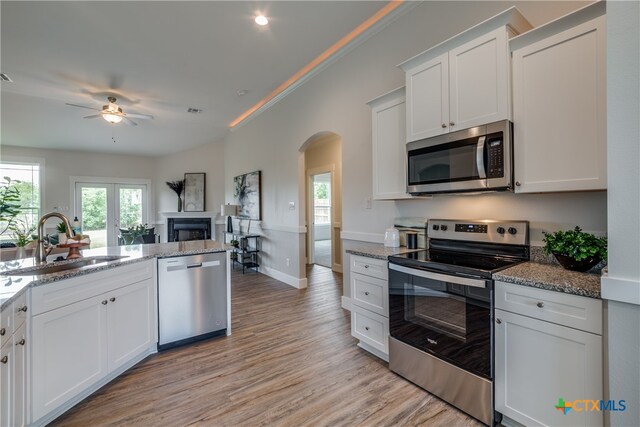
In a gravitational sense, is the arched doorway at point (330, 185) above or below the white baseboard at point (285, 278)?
above

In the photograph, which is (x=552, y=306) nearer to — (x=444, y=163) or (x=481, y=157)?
(x=481, y=157)

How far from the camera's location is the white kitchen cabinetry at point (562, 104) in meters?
1.48

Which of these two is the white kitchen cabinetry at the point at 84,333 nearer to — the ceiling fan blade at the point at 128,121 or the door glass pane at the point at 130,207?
the ceiling fan blade at the point at 128,121

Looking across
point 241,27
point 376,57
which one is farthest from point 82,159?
point 376,57

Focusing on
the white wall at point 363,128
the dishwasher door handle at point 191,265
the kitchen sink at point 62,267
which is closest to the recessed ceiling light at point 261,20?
the white wall at point 363,128

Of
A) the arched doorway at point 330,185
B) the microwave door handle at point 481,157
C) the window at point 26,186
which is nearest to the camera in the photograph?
the microwave door handle at point 481,157

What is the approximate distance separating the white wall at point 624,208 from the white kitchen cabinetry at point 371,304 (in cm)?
131

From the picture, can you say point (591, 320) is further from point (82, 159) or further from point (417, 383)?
point (82, 159)

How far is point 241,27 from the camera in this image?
9.77ft

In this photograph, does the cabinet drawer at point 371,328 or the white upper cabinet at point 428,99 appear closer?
the white upper cabinet at point 428,99

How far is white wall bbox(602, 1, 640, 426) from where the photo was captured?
1.16 m

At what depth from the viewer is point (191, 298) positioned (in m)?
2.71

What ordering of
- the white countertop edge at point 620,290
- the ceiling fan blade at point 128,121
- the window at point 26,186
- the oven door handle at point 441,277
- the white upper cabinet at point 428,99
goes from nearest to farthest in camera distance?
1. the white countertop edge at point 620,290
2. the oven door handle at point 441,277
3. the white upper cabinet at point 428,99
4. the ceiling fan blade at point 128,121
5. the window at point 26,186

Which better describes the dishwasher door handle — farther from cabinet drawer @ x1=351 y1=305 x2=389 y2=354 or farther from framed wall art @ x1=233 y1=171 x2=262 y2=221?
framed wall art @ x1=233 y1=171 x2=262 y2=221
